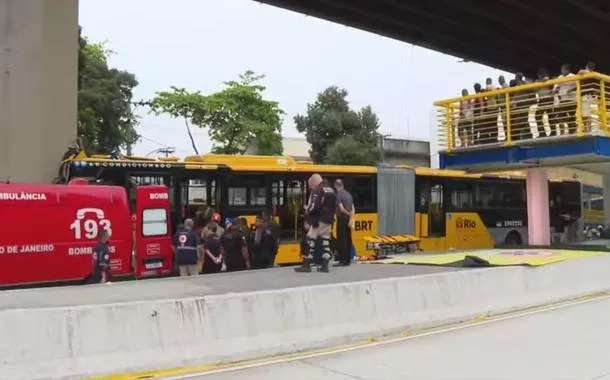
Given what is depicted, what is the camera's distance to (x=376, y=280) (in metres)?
10.2

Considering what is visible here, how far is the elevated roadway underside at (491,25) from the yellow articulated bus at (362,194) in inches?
273

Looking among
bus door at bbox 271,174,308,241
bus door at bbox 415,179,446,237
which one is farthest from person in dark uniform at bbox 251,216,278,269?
bus door at bbox 415,179,446,237

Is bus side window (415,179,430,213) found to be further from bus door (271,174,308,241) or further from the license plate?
the license plate

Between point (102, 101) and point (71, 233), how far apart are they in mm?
25756

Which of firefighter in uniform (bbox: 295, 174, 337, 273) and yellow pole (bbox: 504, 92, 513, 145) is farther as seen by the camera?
yellow pole (bbox: 504, 92, 513, 145)

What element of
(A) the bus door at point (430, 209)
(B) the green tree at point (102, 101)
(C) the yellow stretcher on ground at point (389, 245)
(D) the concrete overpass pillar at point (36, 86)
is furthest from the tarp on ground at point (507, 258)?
(B) the green tree at point (102, 101)

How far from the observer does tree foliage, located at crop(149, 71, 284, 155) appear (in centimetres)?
4269

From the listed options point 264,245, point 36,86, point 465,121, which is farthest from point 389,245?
point 36,86

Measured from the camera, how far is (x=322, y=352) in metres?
8.71

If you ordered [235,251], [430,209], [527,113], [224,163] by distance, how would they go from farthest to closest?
1. [430,209]
2. [224,163]
3. [527,113]
4. [235,251]

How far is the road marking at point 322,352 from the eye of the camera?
727cm

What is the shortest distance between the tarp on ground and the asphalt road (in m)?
2.60

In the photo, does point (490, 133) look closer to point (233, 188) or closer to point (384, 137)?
point (233, 188)

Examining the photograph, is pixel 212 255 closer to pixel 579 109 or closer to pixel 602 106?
pixel 579 109
